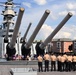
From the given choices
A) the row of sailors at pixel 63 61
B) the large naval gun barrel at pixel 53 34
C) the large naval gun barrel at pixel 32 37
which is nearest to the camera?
the large naval gun barrel at pixel 32 37

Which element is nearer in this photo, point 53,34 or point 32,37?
point 53,34

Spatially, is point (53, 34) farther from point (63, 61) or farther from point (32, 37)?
point (63, 61)

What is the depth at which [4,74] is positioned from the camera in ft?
46.7

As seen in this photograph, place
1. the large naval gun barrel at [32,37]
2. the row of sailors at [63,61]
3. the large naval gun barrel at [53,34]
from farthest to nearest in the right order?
the large naval gun barrel at [53,34] → the row of sailors at [63,61] → the large naval gun barrel at [32,37]

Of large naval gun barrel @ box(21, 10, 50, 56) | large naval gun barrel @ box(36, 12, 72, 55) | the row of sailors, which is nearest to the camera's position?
large naval gun barrel @ box(21, 10, 50, 56)

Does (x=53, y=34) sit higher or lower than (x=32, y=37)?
higher

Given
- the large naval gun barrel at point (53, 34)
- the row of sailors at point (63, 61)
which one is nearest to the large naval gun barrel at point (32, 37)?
the large naval gun barrel at point (53, 34)

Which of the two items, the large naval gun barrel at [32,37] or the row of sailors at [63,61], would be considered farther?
the row of sailors at [63,61]

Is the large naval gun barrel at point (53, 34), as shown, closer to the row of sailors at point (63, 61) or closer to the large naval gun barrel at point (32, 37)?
the large naval gun barrel at point (32, 37)

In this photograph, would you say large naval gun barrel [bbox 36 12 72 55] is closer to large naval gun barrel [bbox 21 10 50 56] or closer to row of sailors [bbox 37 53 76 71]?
large naval gun barrel [bbox 21 10 50 56]

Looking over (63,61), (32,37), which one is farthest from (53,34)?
(63,61)

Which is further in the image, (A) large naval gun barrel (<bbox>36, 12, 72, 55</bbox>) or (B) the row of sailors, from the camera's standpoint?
(A) large naval gun barrel (<bbox>36, 12, 72, 55</bbox>)

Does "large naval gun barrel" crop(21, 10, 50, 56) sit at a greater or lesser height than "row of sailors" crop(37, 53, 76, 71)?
greater

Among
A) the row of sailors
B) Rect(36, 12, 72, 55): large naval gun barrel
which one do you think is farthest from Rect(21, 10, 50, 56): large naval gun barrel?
the row of sailors
